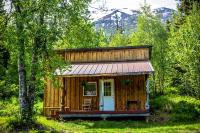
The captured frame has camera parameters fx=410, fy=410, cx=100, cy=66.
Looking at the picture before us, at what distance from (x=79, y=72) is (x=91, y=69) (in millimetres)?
1130

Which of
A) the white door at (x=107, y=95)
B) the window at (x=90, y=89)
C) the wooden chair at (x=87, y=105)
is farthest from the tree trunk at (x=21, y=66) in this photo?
the window at (x=90, y=89)

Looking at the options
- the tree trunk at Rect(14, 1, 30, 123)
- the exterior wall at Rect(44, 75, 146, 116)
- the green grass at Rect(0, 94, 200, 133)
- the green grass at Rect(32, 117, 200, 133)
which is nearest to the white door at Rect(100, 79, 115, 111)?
the exterior wall at Rect(44, 75, 146, 116)

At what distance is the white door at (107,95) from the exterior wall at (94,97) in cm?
31

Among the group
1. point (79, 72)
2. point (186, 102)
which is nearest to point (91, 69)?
point (79, 72)

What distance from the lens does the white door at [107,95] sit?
30.0 meters

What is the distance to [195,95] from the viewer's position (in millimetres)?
37562

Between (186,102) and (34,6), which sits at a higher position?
(34,6)

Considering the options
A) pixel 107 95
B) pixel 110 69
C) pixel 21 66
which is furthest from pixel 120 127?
pixel 21 66

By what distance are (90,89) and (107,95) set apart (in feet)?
4.78

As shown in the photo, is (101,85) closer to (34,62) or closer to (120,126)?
(120,126)

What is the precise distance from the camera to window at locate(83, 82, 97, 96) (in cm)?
3091

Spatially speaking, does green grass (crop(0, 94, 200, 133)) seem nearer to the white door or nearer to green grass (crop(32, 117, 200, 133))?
green grass (crop(32, 117, 200, 133))

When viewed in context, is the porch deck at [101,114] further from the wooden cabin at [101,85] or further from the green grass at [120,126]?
the green grass at [120,126]

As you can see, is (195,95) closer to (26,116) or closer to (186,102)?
(186,102)
